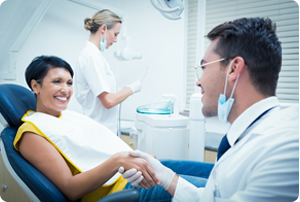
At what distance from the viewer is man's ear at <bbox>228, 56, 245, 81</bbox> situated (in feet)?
2.47

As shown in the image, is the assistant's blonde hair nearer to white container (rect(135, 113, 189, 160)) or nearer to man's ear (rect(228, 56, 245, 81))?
white container (rect(135, 113, 189, 160))

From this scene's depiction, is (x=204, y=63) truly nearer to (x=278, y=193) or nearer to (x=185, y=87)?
(x=278, y=193)

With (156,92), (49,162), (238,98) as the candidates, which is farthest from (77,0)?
(238,98)

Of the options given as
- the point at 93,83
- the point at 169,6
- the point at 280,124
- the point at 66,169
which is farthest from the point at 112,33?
the point at 280,124

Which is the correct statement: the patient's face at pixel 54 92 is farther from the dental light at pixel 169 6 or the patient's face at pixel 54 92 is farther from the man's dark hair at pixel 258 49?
the man's dark hair at pixel 258 49

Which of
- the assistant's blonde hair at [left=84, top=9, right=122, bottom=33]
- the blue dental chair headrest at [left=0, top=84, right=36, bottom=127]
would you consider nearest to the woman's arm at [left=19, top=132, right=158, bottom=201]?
the blue dental chair headrest at [left=0, top=84, right=36, bottom=127]

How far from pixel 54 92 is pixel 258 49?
99 cm

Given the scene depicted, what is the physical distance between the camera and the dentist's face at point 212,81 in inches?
31.9

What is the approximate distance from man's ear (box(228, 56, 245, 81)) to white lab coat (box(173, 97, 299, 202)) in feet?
0.41

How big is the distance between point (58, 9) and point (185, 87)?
1459 millimetres

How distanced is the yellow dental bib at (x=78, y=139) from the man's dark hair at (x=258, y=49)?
77 cm

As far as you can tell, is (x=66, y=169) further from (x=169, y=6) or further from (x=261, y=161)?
(x=169, y=6)

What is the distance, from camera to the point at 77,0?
1.99 m

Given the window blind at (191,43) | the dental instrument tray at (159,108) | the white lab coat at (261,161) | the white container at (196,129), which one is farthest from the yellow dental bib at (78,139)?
the window blind at (191,43)
